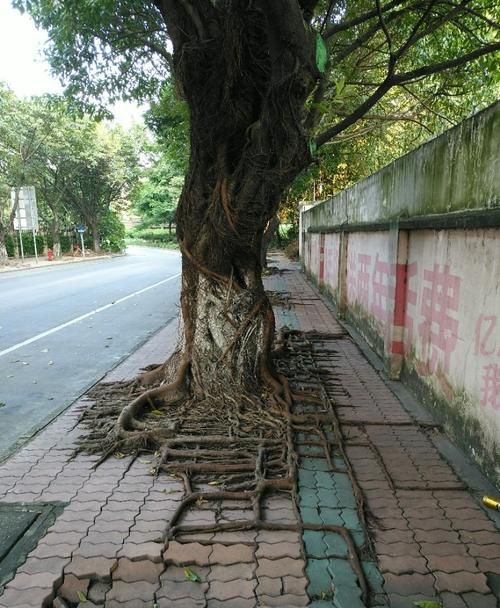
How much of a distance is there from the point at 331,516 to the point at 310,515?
135mm

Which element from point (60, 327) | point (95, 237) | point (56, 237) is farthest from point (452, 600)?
point (95, 237)

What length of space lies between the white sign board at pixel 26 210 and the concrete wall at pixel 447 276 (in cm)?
2470

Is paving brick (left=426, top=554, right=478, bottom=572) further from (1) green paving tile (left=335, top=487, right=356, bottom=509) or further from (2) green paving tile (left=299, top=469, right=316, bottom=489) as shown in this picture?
(2) green paving tile (left=299, top=469, right=316, bottom=489)

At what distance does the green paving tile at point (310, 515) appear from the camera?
3.28m

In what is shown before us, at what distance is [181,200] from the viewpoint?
200 inches

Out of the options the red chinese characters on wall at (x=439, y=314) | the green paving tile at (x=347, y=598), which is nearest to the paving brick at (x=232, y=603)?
the green paving tile at (x=347, y=598)

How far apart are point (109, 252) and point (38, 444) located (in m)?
→ 41.7

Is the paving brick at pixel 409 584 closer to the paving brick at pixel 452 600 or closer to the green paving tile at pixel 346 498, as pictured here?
the paving brick at pixel 452 600

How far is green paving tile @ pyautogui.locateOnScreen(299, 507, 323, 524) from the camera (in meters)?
3.28

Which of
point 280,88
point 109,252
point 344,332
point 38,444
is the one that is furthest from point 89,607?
point 109,252

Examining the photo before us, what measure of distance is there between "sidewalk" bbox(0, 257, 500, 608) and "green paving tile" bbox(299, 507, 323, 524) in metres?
0.01

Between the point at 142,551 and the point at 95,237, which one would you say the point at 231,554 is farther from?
the point at 95,237

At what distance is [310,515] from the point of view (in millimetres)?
3348

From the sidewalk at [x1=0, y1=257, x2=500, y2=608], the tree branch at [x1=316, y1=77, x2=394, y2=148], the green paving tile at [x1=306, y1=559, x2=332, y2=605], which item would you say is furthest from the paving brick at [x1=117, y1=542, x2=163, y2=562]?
the tree branch at [x1=316, y1=77, x2=394, y2=148]
